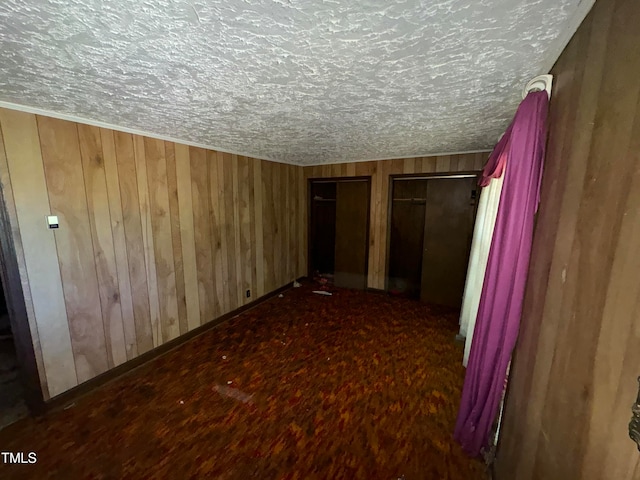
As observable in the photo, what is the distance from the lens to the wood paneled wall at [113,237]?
165 centimetres

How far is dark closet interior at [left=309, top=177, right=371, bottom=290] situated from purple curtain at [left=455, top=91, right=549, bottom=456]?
2.73 m

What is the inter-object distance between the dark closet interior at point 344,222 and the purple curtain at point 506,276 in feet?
8.97

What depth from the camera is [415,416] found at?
172 cm

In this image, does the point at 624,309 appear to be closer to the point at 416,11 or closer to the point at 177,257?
the point at 416,11

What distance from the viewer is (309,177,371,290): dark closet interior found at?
13.7 ft

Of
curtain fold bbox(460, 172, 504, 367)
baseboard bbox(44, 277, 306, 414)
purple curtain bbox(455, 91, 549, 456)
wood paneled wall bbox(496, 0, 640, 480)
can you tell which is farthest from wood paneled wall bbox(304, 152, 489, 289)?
wood paneled wall bbox(496, 0, 640, 480)

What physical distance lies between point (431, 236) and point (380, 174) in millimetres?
1270

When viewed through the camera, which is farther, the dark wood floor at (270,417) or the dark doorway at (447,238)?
the dark doorway at (447,238)

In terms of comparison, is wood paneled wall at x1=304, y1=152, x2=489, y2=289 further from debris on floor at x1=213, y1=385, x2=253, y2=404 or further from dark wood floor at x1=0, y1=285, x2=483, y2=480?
debris on floor at x1=213, y1=385, x2=253, y2=404

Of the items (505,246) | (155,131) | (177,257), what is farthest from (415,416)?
(155,131)

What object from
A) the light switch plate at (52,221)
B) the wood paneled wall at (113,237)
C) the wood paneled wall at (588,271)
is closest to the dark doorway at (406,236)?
the wood paneled wall at (113,237)

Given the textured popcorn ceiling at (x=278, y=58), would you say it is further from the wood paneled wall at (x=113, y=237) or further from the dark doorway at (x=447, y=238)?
the dark doorway at (x=447, y=238)

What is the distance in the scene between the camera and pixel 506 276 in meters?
1.19

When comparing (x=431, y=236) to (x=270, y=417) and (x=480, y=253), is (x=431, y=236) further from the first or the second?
(x=270, y=417)
